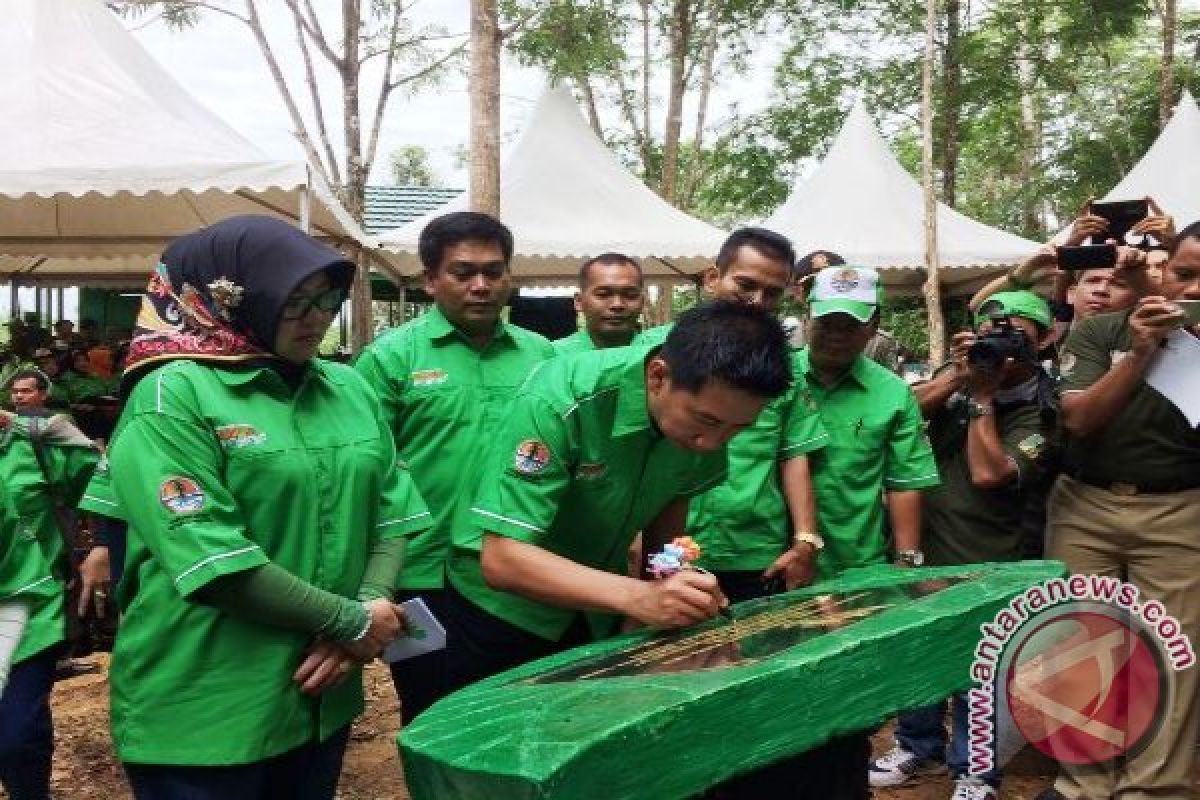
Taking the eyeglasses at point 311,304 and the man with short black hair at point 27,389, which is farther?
the man with short black hair at point 27,389

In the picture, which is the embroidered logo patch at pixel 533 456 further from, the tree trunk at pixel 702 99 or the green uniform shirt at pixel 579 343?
the tree trunk at pixel 702 99

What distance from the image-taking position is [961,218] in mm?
10938

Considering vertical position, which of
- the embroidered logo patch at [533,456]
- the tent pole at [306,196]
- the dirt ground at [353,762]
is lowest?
the dirt ground at [353,762]

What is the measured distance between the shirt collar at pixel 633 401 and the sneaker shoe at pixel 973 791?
212 cm

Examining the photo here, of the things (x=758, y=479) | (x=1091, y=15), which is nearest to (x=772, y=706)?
(x=758, y=479)

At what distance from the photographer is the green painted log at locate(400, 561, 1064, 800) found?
1.24m

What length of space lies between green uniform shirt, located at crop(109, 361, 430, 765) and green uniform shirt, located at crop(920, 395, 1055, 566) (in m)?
2.14

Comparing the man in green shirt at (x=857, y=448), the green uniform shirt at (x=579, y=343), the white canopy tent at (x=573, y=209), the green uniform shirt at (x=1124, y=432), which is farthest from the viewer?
the white canopy tent at (x=573, y=209)

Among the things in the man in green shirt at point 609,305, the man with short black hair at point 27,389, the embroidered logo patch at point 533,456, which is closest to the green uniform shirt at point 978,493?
the man in green shirt at point 609,305

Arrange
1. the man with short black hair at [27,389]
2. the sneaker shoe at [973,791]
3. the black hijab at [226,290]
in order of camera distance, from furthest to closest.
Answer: the man with short black hair at [27,389]
the sneaker shoe at [973,791]
the black hijab at [226,290]

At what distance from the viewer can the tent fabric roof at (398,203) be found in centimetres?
1605

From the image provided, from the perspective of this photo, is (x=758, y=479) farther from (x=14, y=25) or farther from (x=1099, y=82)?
(x=1099, y=82)

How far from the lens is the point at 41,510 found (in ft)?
9.91

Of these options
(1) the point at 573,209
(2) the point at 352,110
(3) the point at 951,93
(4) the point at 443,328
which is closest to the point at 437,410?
(4) the point at 443,328
